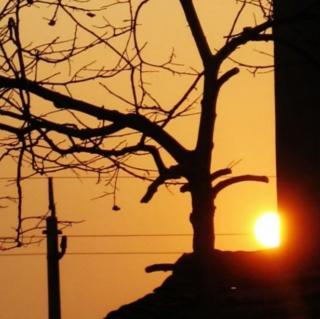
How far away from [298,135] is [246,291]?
2.93 m

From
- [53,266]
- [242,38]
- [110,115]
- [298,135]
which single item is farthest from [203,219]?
[53,266]

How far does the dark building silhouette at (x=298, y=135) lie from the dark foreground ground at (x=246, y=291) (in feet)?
3.12

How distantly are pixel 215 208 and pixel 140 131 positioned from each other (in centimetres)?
61

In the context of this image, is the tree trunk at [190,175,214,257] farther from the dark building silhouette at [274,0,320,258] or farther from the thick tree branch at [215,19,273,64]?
the dark building silhouette at [274,0,320,258]

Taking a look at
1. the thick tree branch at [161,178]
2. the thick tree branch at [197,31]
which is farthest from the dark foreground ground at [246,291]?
the thick tree branch at [197,31]

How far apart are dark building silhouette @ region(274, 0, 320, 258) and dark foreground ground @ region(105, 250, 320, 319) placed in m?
0.95

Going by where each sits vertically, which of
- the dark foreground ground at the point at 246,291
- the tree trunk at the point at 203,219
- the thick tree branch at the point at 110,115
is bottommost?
the dark foreground ground at the point at 246,291

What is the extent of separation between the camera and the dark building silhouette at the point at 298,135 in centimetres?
1212

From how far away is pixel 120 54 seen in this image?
305 inches

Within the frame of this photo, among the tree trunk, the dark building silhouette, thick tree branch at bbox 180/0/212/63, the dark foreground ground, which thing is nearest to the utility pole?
the dark building silhouette

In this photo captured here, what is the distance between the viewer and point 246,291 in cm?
1012

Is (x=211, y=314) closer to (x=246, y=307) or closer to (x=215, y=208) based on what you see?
(x=215, y=208)

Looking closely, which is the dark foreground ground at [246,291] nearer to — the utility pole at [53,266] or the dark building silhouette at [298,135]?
the dark building silhouette at [298,135]

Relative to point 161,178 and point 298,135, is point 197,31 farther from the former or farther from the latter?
point 298,135
